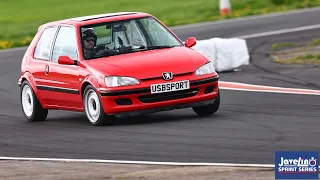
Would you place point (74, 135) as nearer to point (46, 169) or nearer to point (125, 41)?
point (125, 41)

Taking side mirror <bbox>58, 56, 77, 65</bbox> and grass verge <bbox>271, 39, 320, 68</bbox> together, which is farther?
grass verge <bbox>271, 39, 320, 68</bbox>

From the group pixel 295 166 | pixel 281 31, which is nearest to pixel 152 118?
pixel 295 166

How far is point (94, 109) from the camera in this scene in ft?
44.3

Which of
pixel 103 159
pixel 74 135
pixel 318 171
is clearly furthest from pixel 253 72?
pixel 318 171

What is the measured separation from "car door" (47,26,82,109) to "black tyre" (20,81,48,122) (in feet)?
1.19

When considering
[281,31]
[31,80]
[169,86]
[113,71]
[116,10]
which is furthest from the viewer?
[116,10]

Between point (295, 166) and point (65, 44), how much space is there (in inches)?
281

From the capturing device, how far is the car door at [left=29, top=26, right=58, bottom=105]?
14695 millimetres

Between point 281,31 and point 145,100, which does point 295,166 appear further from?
point 281,31

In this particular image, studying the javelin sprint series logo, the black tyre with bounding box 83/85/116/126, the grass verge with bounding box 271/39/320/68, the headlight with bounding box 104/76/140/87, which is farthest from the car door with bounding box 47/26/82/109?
the javelin sprint series logo

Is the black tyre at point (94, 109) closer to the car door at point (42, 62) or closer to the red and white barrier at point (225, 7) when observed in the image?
the car door at point (42, 62)

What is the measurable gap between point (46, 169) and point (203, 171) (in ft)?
5.57

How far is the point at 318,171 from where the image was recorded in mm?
8805

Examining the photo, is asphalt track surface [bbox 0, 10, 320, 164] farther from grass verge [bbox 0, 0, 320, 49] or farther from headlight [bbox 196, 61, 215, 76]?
grass verge [bbox 0, 0, 320, 49]
